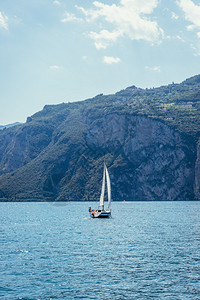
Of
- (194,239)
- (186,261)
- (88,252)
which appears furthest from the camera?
(194,239)

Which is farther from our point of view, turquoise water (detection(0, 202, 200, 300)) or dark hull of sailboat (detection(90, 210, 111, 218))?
dark hull of sailboat (detection(90, 210, 111, 218))

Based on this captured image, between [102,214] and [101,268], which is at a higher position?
[102,214]

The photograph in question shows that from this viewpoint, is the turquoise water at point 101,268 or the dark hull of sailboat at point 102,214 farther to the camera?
the dark hull of sailboat at point 102,214

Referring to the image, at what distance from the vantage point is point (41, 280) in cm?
3462

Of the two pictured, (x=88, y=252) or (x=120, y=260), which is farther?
(x=88, y=252)

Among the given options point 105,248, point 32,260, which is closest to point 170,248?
point 105,248

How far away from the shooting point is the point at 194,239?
59.8 metres

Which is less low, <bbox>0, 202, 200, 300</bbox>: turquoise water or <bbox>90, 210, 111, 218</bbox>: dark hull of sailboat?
<bbox>90, 210, 111, 218</bbox>: dark hull of sailboat

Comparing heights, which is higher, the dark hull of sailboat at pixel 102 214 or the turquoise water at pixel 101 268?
the dark hull of sailboat at pixel 102 214

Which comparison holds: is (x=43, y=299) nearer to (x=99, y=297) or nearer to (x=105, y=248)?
(x=99, y=297)

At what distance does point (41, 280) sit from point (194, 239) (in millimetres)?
31669

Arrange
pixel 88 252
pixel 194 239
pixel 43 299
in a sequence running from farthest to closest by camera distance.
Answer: pixel 194 239, pixel 88 252, pixel 43 299

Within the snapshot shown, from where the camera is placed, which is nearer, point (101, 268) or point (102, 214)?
point (101, 268)

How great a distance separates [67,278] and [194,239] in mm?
29814
